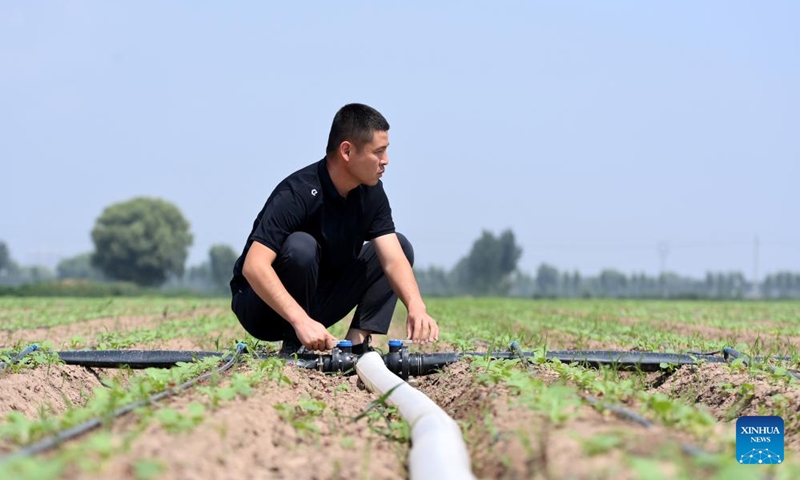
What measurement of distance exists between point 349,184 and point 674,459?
10.8 ft

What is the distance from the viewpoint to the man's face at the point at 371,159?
4844 mm

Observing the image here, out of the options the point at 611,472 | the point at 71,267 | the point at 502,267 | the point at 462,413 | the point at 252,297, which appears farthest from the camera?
the point at 71,267

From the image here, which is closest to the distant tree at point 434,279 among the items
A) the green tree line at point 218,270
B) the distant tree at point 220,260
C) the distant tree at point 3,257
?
the green tree line at point 218,270

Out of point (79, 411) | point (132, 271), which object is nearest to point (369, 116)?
point (79, 411)

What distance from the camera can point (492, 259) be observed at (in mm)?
94000

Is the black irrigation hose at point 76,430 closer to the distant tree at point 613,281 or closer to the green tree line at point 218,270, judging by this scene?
the green tree line at point 218,270

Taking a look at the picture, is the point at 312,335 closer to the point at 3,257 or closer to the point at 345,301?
the point at 345,301

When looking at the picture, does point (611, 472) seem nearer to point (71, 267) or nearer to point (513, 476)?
point (513, 476)

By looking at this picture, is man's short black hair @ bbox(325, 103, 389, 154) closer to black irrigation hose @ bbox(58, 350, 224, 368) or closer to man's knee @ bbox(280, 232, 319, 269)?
man's knee @ bbox(280, 232, 319, 269)

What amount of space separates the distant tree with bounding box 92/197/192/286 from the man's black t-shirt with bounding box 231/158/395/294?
3048 inches

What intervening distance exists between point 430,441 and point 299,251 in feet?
7.74

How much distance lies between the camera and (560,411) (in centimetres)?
267

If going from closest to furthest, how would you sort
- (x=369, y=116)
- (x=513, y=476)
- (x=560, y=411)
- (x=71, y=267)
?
(x=513, y=476) → (x=560, y=411) → (x=369, y=116) → (x=71, y=267)

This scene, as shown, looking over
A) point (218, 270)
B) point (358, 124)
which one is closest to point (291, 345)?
point (358, 124)
